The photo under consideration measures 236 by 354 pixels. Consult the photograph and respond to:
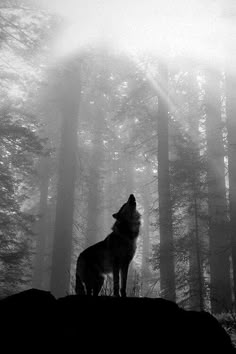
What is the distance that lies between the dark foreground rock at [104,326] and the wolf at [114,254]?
60.9 inches

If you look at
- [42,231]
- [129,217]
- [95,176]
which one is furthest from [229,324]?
[42,231]

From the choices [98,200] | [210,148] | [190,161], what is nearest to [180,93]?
[210,148]

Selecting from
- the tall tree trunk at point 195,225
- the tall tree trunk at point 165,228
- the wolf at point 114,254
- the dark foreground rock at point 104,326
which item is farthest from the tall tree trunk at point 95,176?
the dark foreground rock at point 104,326

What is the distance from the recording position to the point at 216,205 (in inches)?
689

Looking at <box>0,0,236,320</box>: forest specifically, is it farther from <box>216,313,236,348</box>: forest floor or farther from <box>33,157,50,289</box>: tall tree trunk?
<box>33,157,50,289</box>: tall tree trunk

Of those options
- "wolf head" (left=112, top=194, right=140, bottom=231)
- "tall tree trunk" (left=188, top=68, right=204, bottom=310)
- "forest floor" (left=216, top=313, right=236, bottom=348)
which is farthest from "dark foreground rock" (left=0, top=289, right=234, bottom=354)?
"tall tree trunk" (left=188, top=68, right=204, bottom=310)

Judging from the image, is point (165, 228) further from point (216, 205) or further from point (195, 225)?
point (216, 205)

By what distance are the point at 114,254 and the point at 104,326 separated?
85.0 inches

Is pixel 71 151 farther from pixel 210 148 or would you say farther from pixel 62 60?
pixel 210 148

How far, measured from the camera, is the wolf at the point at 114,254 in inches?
252

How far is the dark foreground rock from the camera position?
13.4ft

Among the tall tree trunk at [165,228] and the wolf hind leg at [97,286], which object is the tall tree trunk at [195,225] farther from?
the wolf hind leg at [97,286]

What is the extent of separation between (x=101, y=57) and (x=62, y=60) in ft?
12.6

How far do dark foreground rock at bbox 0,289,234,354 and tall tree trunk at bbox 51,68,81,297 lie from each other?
39.3 feet
